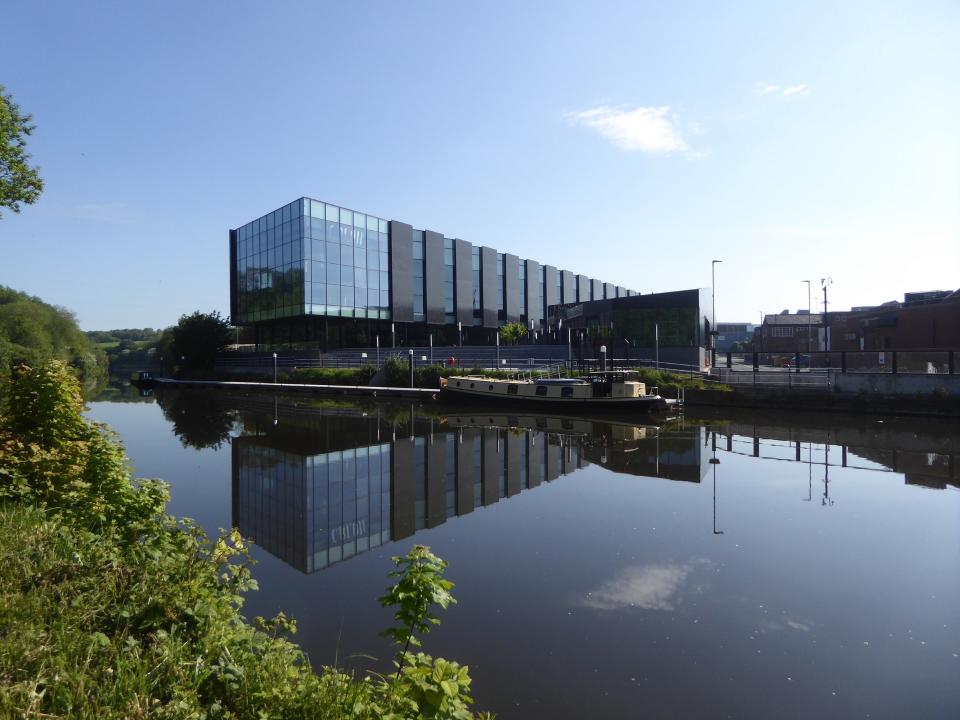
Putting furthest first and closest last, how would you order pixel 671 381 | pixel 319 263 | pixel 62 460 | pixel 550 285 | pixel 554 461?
pixel 550 285 → pixel 319 263 → pixel 671 381 → pixel 554 461 → pixel 62 460

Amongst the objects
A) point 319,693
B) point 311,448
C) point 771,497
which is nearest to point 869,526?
point 771,497

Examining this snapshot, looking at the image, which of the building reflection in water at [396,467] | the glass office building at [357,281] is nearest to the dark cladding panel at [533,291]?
the glass office building at [357,281]

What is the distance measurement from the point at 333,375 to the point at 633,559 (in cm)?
4335

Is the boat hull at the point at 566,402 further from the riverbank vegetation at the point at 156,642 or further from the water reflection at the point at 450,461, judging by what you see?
the riverbank vegetation at the point at 156,642

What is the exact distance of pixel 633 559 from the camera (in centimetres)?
976

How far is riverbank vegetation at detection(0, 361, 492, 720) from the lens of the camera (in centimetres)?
364

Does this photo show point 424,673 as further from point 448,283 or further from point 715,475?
point 448,283

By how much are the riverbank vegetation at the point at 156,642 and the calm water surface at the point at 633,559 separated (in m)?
1.93

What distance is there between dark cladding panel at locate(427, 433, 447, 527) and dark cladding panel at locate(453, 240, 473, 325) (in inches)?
1752

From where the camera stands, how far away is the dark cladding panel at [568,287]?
8851cm

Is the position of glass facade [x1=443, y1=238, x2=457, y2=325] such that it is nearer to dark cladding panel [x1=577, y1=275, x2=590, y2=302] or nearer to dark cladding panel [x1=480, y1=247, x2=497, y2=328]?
dark cladding panel [x1=480, y1=247, x2=497, y2=328]

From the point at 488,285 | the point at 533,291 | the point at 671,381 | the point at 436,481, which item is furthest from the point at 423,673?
the point at 533,291

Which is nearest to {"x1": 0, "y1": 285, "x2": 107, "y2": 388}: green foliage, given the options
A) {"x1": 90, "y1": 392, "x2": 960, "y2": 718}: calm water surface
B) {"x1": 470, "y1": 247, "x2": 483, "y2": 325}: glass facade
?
{"x1": 470, "y1": 247, "x2": 483, "y2": 325}: glass facade

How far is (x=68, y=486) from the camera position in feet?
24.7
